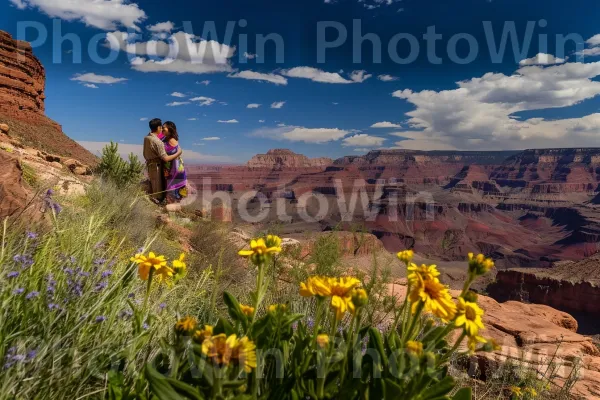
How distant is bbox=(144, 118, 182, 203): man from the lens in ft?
→ 28.2

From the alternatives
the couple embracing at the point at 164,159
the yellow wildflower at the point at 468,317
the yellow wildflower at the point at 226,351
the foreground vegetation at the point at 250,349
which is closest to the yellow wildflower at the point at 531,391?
the foreground vegetation at the point at 250,349

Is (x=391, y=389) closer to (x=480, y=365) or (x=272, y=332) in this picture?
(x=272, y=332)

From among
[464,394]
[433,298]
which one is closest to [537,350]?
[464,394]

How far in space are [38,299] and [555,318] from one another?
927cm

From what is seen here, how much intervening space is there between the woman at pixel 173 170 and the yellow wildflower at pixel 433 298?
822cm

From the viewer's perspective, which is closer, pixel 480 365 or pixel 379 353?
pixel 379 353

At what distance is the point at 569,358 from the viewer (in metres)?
4.29

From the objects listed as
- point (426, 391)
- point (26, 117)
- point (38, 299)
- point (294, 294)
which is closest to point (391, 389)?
point (426, 391)

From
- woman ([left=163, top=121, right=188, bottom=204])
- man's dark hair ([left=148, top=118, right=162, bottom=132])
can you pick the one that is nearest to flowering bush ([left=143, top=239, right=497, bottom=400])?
woman ([left=163, top=121, right=188, bottom=204])

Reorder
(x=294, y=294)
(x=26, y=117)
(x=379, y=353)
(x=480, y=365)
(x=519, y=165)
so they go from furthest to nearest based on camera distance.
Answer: (x=519, y=165) < (x=26, y=117) < (x=480, y=365) < (x=294, y=294) < (x=379, y=353)

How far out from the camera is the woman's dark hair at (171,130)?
29.5 feet

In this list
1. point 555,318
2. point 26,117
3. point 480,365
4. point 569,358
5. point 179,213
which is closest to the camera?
point 480,365

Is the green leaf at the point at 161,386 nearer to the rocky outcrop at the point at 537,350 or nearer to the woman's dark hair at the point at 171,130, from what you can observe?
the rocky outcrop at the point at 537,350

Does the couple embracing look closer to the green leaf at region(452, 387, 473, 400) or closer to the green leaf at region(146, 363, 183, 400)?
the green leaf at region(146, 363, 183, 400)
